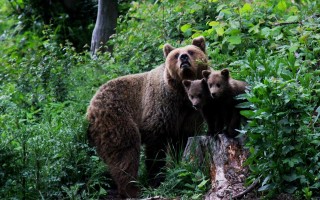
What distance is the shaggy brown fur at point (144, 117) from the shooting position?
8695 millimetres

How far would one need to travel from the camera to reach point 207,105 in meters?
7.73

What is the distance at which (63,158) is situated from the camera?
7984mm

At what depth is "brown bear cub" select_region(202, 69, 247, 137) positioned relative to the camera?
23.9 feet

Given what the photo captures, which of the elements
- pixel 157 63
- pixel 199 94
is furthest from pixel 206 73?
pixel 157 63

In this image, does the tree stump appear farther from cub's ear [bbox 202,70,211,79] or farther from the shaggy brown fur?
the shaggy brown fur

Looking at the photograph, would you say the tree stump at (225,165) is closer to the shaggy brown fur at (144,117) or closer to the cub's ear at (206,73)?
the cub's ear at (206,73)

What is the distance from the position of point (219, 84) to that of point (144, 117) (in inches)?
76.1

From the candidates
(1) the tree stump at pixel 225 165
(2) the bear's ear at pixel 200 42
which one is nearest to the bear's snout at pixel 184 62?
(2) the bear's ear at pixel 200 42

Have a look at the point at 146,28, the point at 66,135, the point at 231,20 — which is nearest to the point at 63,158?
the point at 66,135

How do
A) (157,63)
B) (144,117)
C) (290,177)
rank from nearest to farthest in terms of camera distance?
(290,177) < (144,117) < (157,63)

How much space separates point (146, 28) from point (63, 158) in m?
4.82

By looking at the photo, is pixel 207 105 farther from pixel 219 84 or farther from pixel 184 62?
pixel 184 62

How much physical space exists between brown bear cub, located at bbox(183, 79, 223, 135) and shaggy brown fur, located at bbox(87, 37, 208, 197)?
2.70 feet

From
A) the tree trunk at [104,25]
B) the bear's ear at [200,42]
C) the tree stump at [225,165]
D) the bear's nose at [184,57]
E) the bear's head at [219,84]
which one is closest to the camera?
the tree stump at [225,165]
